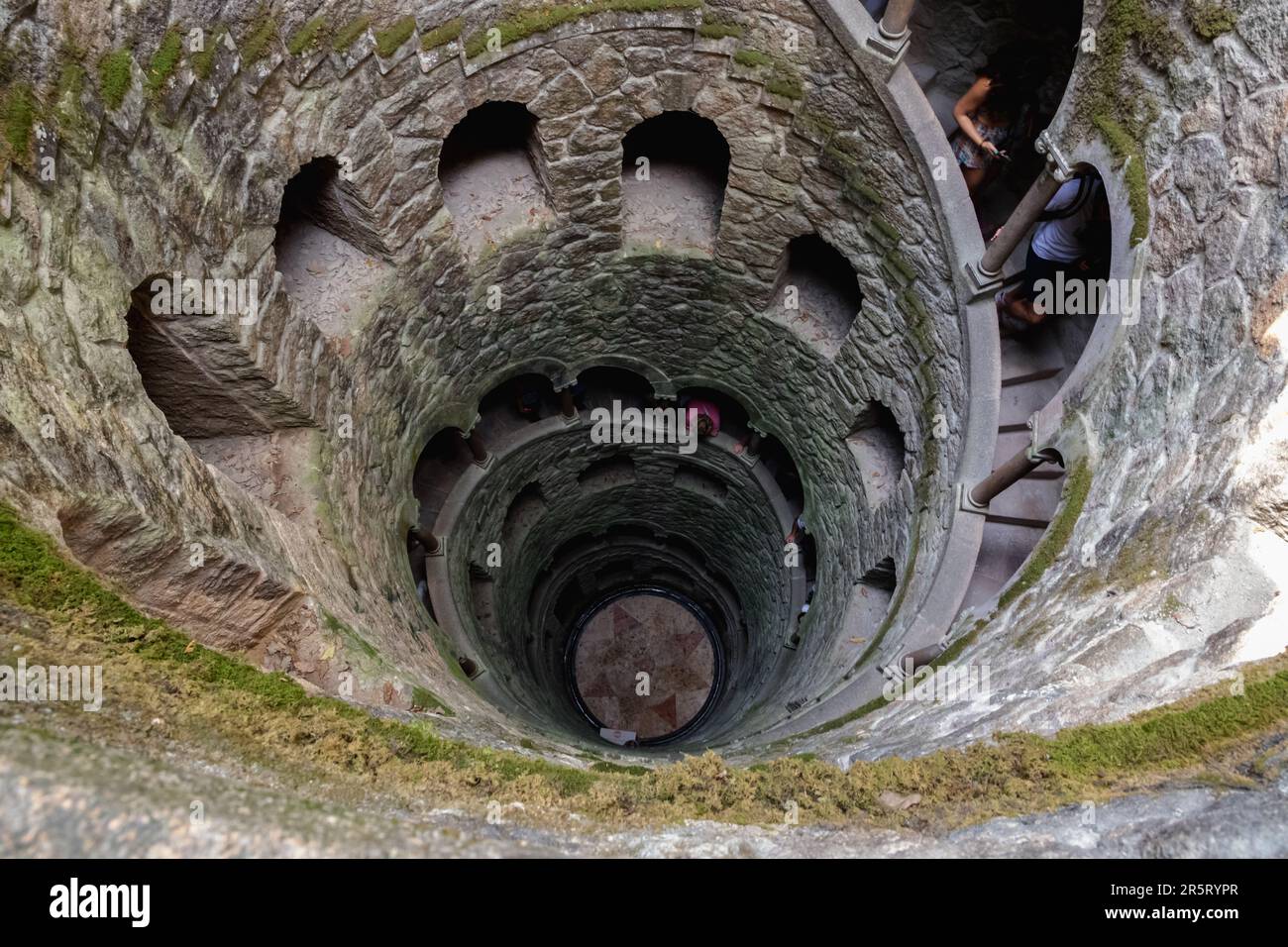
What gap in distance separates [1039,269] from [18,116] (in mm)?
6210

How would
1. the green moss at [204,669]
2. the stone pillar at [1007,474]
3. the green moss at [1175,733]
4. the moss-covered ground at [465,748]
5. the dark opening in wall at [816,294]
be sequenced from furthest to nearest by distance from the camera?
the dark opening in wall at [816,294] < the stone pillar at [1007,474] < the green moss at [204,669] < the green moss at [1175,733] < the moss-covered ground at [465,748]

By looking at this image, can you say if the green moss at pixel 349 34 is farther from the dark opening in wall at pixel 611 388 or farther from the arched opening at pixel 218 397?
the dark opening in wall at pixel 611 388

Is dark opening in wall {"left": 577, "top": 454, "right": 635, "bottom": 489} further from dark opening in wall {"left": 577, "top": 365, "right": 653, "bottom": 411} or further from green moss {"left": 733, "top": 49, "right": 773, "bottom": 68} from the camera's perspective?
green moss {"left": 733, "top": 49, "right": 773, "bottom": 68}

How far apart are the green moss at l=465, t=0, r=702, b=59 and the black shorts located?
3.19m

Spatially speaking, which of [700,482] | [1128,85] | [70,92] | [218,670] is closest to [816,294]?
[1128,85]

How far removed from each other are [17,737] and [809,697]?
583cm

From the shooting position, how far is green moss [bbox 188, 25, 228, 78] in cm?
398

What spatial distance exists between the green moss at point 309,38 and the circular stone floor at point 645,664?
979 centimetres

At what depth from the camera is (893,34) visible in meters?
5.30

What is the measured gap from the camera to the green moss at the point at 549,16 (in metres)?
5.57

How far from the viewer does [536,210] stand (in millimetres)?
6934

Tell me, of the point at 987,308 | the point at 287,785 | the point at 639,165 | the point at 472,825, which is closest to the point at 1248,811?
the point at 472,825

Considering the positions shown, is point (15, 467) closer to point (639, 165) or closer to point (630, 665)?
point (639, 165)

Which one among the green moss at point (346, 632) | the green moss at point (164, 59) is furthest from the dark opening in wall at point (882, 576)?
the green moss at point (164, 59)
